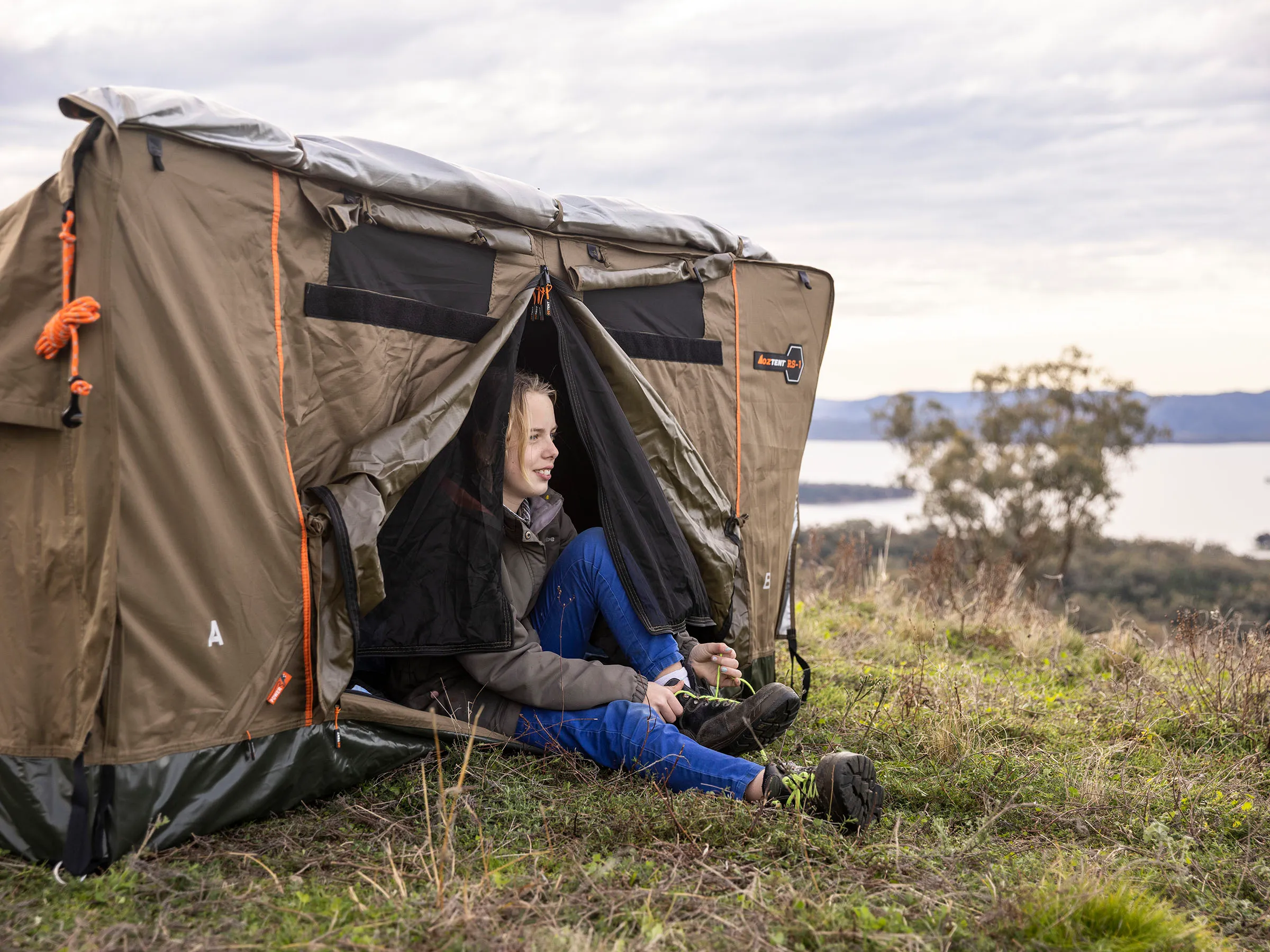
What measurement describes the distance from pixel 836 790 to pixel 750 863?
0.34m

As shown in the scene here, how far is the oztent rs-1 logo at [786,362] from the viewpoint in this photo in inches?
160

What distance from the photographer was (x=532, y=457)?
3.21m

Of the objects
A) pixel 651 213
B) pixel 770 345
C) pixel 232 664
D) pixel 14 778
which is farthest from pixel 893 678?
pixel 14 778

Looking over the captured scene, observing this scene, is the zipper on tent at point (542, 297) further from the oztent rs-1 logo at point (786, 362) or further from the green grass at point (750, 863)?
the green grass at point (750, 863)

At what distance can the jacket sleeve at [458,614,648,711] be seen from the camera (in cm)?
294

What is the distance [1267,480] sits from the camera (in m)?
38.1

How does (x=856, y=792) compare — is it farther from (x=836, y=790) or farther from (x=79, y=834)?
(x=79, y=834)

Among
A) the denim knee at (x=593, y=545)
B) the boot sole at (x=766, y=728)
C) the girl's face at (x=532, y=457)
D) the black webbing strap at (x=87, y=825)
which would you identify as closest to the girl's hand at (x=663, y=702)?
the boot sole at (x=766, y=728)

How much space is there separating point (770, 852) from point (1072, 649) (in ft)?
12.2

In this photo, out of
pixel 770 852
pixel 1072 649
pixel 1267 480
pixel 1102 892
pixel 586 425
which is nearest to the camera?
pixel 1102 892

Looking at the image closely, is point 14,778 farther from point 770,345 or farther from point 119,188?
point 770,345

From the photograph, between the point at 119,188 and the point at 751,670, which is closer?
the point at 119,188

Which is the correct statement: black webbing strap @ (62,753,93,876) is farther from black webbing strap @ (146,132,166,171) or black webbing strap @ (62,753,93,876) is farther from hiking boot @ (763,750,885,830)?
hiking boot @ (763,750,885,830)

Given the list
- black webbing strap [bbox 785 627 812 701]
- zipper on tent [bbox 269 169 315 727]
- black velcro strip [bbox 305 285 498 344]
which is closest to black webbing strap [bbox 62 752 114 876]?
zipper on tent [bbox 269 169 315 727]
